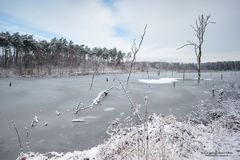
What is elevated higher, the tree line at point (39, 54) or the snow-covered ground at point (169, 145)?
the tree line at point (39, 54)

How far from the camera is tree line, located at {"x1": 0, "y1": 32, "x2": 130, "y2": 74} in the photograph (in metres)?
51.6

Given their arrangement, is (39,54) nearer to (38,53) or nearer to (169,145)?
(38,53)

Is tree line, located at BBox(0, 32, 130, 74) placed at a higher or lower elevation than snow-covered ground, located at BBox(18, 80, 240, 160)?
higher

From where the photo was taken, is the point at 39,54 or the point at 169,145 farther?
the point at 39,54

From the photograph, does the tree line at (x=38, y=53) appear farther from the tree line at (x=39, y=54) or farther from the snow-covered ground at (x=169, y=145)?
the snow-covered ground at (x=169, y=145)

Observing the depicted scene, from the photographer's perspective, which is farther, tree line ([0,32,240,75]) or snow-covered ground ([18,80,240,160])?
tree line ([0,32,240,75])

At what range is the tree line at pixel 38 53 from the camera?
5162 cm

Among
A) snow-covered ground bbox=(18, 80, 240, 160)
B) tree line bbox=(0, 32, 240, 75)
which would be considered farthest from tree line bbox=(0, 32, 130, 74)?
snow-covered ground bbox=(18, 80, 240, 160)

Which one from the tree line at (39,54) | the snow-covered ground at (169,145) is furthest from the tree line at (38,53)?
the snow-covered ground at (169,145)

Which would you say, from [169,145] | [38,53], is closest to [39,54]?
[38,53]

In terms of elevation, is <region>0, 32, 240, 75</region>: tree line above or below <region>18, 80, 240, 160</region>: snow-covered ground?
above

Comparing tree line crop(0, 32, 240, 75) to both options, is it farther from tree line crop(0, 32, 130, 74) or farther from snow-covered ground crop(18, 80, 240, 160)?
snow-covered ground crop(18, 80, 240, 160)

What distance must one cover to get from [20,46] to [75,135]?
174 ft

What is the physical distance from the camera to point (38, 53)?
195 ft
